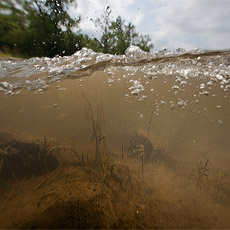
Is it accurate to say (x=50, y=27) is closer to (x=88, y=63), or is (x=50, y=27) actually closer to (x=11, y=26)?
(x=11, y=26)

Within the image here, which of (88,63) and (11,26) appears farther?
(88,63)

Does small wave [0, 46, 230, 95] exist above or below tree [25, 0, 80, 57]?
below

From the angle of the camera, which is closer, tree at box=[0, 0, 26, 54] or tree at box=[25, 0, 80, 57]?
tree at box=[0, 0, 26, 54]

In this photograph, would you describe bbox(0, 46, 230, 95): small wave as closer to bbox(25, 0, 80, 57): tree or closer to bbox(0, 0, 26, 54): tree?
bbox(25, 0, 80, 57): tree

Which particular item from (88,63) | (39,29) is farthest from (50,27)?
(88,63)

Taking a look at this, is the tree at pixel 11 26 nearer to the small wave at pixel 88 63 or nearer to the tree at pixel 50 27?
the tree at pixel 50 27

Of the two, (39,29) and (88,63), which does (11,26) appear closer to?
(39,29)

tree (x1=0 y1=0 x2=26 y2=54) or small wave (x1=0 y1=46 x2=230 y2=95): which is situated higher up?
tree (x1=0 y1=0 x2=26 y2=54)

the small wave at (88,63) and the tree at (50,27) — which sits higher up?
the tree at (50,27)

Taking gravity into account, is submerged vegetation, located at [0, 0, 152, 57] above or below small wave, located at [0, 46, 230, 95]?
above

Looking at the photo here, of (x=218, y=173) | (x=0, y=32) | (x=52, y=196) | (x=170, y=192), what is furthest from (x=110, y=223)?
(x=0, y=32)

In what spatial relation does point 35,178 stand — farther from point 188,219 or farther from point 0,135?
point 188,219

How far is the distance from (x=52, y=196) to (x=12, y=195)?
0.83 meters

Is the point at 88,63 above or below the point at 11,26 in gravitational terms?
below
